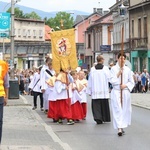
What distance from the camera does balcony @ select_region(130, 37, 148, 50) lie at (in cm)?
5672

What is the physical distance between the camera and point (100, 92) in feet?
58.6

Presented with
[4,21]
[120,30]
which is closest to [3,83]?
[4,21]

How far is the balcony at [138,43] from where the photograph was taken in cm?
5672

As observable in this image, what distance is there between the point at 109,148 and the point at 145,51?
45233 mm

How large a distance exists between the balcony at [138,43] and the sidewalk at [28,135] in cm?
3723

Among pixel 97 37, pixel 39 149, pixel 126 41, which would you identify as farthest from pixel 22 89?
pixel 97 37

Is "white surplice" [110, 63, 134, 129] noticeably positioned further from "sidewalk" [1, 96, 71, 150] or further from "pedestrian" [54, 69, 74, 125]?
"pedestrian" [54, 69, 74, 125]

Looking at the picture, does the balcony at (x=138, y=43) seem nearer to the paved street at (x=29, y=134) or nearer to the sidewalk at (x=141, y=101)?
the sidewalk at (x=141, y=101)

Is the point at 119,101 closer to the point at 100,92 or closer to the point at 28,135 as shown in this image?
the point at 28,135

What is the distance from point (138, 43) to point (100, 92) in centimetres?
4142

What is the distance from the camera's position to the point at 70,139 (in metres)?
14.1

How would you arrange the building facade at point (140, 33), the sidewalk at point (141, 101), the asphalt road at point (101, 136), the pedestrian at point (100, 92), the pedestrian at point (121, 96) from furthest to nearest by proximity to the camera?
the building facade at point (140, 33) < the sidewalk at point (141, 101) < the pedestrian at point (100, 92) < the pedestrian at point (121, 96) < the asphalt road at point (101, 136)

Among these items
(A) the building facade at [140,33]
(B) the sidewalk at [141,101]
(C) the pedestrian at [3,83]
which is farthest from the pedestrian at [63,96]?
(A) the building facade at [140,33]

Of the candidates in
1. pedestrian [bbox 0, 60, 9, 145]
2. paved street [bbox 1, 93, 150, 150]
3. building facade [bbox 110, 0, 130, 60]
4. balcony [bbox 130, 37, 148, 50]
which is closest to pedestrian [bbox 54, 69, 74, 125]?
paved street [bbox 1, 93, 150, 150]
